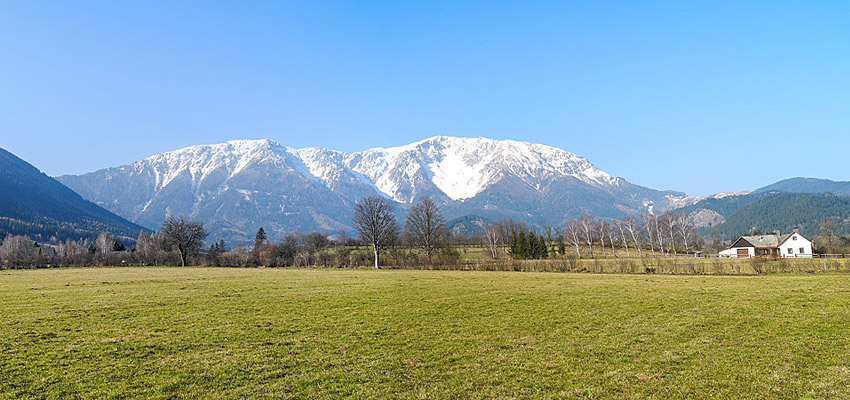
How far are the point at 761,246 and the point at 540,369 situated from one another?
13394 centimetres

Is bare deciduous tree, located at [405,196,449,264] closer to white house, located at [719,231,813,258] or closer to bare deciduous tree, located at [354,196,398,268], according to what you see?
bare deciduous tree, located at [354,196,398,268]

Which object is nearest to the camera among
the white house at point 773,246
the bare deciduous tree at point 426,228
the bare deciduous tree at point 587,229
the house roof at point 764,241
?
the bare deciduous tree at point 426,228

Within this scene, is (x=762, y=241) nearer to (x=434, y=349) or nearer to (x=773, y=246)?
(x=773, y=246)

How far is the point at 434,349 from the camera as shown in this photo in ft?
49.9

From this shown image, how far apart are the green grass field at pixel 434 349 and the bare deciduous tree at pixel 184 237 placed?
83.3 m

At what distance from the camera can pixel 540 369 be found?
12.7 m

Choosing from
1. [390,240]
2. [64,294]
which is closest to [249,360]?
[64,294]

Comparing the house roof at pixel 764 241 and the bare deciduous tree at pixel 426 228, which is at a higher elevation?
the bare deciduous tree at pixel 426 228

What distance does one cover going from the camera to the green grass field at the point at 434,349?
1116cm

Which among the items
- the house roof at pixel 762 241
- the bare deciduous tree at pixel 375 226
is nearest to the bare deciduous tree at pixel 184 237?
the bare deciduous tree at pixel 375 226

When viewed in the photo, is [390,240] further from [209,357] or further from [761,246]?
[761,246]

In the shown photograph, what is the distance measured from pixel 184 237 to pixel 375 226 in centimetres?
4950

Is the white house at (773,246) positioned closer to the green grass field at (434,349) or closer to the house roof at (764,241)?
the house roof at (764,241)

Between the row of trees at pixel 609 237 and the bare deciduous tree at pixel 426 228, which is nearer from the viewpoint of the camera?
the bare deciduous tree at pixel 426 228
